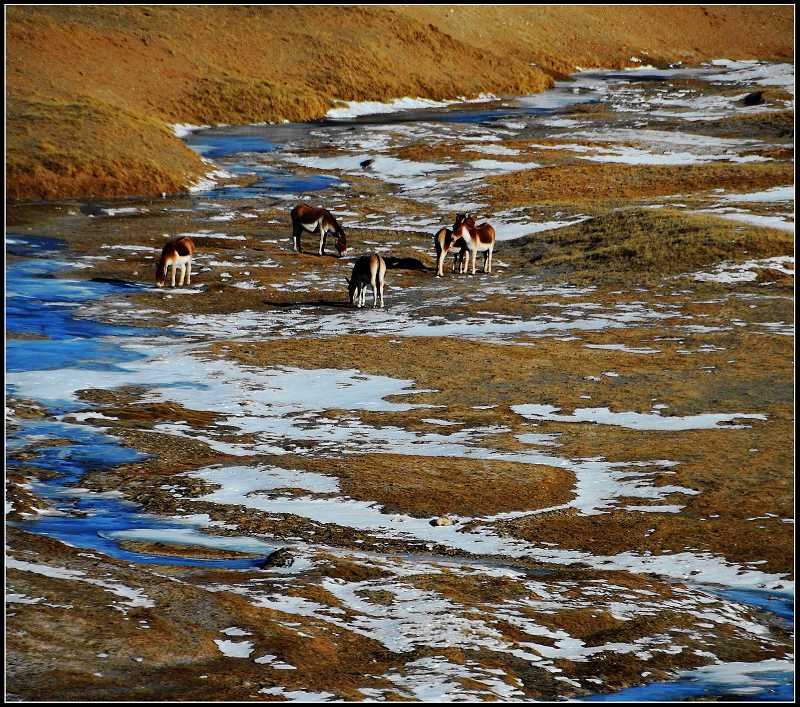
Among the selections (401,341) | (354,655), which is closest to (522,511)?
(354,655)

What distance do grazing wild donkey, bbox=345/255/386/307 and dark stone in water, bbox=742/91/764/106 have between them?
6057 centimetres

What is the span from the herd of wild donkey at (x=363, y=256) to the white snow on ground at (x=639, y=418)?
9918 mm

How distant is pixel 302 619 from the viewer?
1211 centimetres

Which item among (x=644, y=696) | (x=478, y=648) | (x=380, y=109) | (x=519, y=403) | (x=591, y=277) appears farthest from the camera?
(x=380, y=109)

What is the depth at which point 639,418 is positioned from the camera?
21688 millimetres

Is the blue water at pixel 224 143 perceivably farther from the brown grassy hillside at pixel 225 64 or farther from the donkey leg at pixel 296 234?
the donkey leg at pixel 296 234

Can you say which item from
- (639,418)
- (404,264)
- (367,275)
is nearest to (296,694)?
(639,418)

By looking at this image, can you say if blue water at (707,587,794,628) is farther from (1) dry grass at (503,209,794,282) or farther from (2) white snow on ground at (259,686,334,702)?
(1) dry grass at (503,209,794,282)

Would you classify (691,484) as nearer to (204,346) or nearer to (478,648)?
(478,648)

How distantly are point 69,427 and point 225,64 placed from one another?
6868 cm

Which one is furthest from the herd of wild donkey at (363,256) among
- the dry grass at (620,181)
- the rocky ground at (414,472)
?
the dry grass at (620,181)

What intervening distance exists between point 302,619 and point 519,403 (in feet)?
37.0

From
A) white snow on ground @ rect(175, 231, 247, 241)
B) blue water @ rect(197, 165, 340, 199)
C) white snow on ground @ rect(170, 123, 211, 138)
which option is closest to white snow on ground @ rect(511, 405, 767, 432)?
white snow on ground @ rect(175, 231, 247, 241)

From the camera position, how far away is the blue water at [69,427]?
50.3ft
